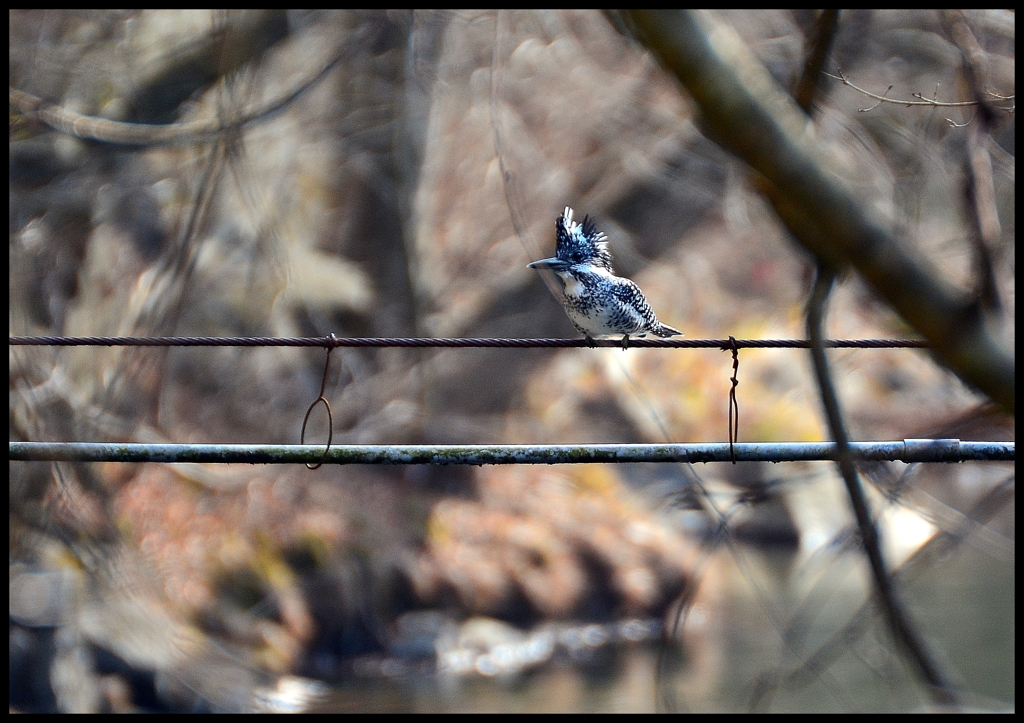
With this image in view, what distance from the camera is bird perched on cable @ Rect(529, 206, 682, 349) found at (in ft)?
12.0

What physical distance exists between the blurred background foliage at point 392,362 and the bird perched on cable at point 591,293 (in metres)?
2.42

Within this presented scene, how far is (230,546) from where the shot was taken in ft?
24.7

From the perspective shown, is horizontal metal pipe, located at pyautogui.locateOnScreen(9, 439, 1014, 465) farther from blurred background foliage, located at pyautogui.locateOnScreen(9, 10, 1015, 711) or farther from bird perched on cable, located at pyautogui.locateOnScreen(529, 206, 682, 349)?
blurred background foliage, located at pyautogui.locateOnScreen(9, 10, 1015, 711)

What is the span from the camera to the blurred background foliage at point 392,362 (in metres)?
6.09

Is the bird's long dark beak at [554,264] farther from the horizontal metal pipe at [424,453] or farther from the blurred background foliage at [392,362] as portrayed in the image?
the blurred background foliage at [392,362]

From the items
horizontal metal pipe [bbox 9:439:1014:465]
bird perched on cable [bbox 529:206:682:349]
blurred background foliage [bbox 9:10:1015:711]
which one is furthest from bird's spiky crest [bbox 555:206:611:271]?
blurred background foliage [bbox 9:10:1015:711]

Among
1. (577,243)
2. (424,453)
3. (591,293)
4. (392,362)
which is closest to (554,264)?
(591,293)

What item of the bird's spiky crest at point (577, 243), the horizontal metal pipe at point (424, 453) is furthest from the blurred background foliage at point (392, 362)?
the horizontal metal pipe at point (424, 453)

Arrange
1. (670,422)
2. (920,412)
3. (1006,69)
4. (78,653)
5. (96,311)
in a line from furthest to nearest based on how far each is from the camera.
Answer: (670,422) → (920,412) → (96,311) → (78,653) → (1006,69)

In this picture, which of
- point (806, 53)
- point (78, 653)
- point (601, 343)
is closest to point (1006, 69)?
point (601, 343)

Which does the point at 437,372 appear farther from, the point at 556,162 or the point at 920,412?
the point at 920,412

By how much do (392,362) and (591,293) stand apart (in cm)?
536

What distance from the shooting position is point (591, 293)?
3658 mm

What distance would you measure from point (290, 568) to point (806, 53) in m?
7.64
